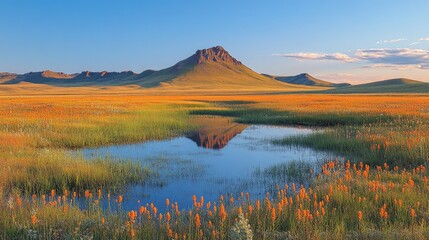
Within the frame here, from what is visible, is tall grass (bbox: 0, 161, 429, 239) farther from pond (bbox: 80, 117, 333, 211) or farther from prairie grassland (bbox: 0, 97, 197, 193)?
prairie grassland (bbox: 0, 97, 197, 193)

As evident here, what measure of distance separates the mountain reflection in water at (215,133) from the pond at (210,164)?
0.20 feet

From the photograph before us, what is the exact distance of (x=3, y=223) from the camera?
25.3 ft

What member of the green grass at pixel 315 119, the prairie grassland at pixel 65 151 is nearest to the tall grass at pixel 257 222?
the prairie grassland at pixel 65 151

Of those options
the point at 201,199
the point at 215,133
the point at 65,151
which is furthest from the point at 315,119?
the point at 201,199

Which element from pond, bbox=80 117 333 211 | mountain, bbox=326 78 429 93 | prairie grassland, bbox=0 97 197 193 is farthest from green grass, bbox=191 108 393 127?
mountain, bbox=326 78 429 93

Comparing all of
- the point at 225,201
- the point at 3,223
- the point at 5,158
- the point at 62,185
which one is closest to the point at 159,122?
the point at 5,158

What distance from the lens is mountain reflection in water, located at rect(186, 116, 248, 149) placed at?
24516mm

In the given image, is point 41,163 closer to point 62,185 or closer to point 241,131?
point 62,185

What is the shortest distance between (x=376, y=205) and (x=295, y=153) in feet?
36.3

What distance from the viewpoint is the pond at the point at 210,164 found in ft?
40.9

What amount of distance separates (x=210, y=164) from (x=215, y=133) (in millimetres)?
11069

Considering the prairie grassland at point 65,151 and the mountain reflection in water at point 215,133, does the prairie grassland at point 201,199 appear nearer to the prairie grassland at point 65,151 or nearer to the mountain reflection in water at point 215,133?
the prairie grassland at point 65,151

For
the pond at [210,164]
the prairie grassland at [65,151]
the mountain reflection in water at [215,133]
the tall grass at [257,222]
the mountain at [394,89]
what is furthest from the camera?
the mountain at [394,89]

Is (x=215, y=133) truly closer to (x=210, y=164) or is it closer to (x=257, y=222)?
(x=210, y=164)
